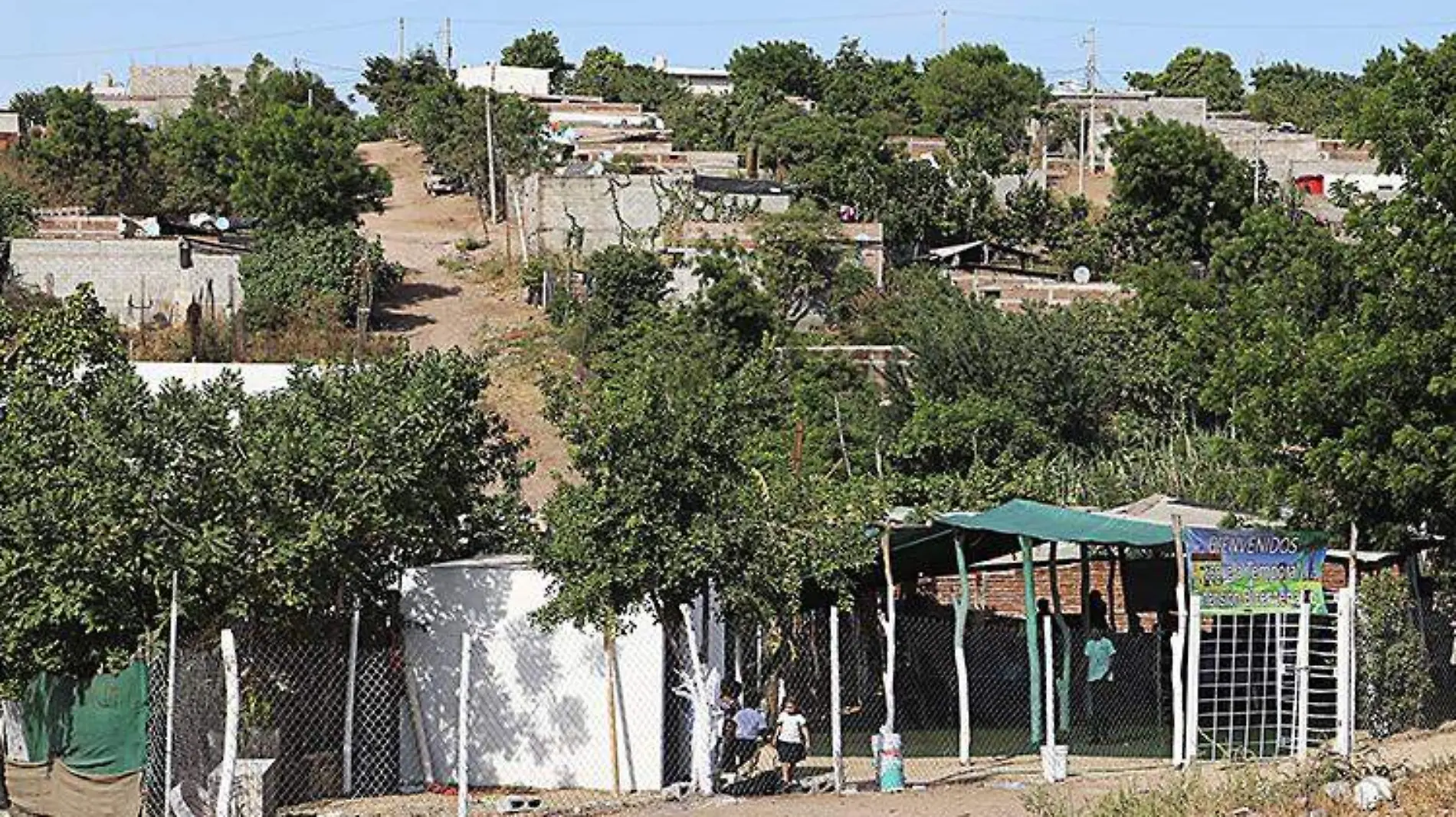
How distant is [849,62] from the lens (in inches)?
3752

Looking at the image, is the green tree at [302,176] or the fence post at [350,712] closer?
the fence post at [350,712]

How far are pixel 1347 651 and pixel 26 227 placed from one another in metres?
39.9

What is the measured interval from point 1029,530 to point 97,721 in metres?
8.21

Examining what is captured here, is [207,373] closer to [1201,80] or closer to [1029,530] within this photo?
[1029,530]

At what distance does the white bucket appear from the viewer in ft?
57.5

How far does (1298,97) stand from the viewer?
9044 centimetres

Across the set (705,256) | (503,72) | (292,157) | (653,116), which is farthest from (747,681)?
(503,72)

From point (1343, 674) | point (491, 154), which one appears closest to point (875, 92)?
point (491, 154)

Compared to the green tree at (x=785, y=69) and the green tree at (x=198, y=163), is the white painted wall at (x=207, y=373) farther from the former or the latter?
the green tree at (x=785, y=69)

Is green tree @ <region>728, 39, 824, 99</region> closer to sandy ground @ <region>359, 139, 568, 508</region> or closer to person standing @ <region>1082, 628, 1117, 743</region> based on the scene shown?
sandy ground @ <region>359, 139, 568, 508</region>

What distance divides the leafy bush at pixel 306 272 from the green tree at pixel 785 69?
40.0 meters

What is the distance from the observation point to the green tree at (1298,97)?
83500 millimetres

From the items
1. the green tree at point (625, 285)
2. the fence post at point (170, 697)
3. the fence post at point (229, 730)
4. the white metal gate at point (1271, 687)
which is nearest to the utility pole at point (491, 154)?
the green tree at point (625, 285)

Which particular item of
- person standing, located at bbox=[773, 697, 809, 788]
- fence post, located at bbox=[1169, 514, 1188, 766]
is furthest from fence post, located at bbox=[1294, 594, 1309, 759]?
person standing, located at bbox=[773, 697, 809, 788]
